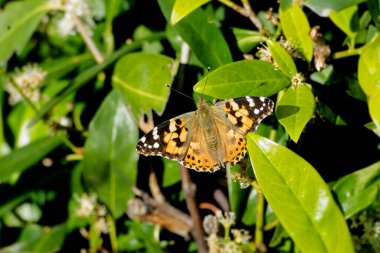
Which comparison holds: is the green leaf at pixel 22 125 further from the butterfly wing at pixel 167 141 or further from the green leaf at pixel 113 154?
the butterfly wing at pixel 167 141

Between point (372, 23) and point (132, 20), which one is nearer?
point (372, 23)

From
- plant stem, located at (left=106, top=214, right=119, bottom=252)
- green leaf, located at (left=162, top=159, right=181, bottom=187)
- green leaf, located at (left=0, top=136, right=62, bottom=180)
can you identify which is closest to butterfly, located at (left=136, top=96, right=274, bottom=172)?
green leaf, located at (left=162, top=159, right=181, bottom=187)

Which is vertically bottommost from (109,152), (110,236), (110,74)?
(110,236)

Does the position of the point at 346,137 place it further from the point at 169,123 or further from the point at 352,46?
the point at 169,123

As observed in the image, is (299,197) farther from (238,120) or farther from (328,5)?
(328,5)

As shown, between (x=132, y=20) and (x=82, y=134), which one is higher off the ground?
(x=132, y=20)

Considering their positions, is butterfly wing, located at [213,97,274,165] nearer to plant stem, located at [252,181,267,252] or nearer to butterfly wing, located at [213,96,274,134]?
butterfly wing, located at [213,96,274,134]

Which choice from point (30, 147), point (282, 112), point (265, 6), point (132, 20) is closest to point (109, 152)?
point (30, 147)
